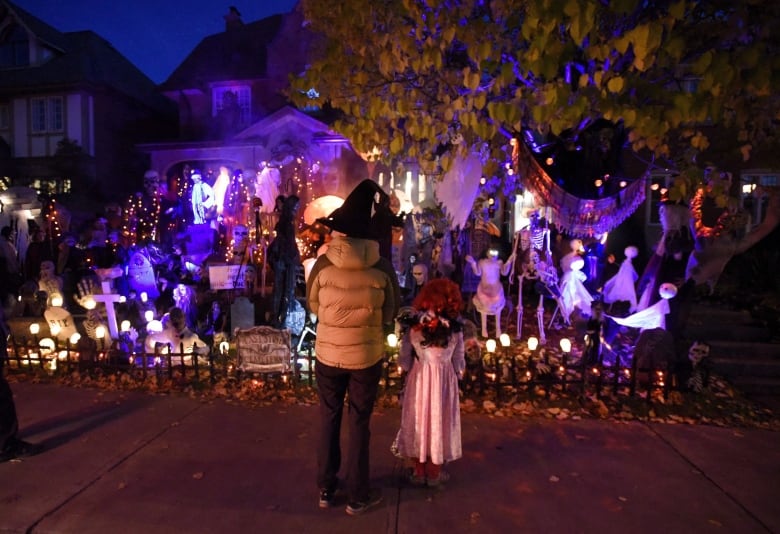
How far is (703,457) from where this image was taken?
490cm

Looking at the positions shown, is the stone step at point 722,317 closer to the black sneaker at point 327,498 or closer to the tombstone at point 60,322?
the black sneaker at point 327,498

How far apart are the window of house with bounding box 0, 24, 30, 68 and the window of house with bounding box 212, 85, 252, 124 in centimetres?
1010

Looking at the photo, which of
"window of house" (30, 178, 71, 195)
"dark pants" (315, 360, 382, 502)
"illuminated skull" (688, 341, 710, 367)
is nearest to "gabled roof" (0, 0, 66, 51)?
"window of house" (30, 178, 71, 195)

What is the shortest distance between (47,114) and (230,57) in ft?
28.0

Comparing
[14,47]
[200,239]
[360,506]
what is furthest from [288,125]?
[14,47]

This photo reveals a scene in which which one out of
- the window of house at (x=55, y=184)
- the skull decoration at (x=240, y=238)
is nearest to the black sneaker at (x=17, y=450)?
the skull decoration at (x=240, y=238)

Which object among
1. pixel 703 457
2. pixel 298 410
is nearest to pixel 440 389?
pixel 298 410

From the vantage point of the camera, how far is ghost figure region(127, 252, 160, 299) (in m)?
9.22

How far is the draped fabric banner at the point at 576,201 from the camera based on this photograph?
7969 mm

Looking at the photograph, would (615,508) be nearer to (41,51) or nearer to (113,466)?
(113,466)

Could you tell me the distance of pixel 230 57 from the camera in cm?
2023

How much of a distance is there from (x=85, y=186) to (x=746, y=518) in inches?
919

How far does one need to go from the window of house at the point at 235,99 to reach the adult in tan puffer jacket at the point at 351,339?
16.4 metres

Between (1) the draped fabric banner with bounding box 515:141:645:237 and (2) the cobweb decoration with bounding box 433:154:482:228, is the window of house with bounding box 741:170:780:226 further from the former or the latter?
(2) the cobweb decoration with bounding box 433:154:482:228
